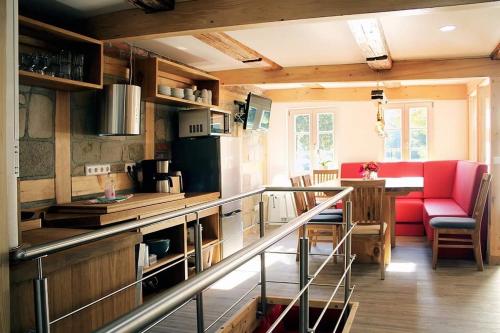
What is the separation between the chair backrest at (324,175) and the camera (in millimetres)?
7258

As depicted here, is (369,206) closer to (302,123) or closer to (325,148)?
(325,148)

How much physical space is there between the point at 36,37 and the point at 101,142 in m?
1.05

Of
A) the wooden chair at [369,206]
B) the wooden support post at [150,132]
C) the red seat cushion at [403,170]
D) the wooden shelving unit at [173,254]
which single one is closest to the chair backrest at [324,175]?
the red seat cushion at [403,170]

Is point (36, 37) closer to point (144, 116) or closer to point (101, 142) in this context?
point (101, 142)

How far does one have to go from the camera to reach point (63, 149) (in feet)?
11.5

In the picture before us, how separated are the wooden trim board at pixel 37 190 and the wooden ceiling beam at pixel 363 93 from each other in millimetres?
4828

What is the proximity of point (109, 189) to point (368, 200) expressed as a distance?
2.50 meters

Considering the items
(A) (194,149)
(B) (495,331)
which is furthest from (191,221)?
(B) (495,331)

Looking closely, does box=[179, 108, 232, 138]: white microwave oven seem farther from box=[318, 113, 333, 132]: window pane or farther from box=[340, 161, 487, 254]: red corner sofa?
box=[318, 113, 333, 132]: window pane

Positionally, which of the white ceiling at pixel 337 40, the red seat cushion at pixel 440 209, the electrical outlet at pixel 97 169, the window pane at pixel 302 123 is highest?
the white ceiling at pixel 337 40

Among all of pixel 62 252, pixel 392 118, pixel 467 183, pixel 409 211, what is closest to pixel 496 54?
pixel 467 183

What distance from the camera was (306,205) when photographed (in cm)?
521

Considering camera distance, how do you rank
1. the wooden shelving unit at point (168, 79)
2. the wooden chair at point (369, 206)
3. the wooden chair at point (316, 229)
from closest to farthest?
the wooden shelving unit at point (168, 79), the wooden chair at point (369, 206), the wooden chair at point (316, 229)

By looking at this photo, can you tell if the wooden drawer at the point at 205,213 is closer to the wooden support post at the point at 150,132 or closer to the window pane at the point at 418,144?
the wooden support post at the point at 150,132
